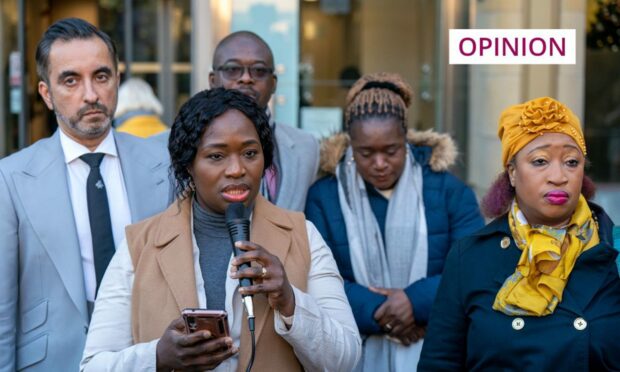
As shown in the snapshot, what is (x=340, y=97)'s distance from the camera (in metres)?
9.91

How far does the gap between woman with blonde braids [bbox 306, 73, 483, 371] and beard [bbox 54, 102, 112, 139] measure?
3.77 ft

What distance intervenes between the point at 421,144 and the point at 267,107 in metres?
0.80

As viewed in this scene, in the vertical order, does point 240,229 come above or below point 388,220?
above

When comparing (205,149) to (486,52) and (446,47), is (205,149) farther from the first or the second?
(446,47)

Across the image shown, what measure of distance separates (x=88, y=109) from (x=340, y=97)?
20.5 ft

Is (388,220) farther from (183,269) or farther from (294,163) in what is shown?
(183,269)

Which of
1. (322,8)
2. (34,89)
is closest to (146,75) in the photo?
(34,89)

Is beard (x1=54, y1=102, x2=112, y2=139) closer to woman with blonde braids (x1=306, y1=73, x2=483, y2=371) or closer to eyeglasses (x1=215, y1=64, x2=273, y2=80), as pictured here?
eyeglasses (x1=215, y1=64, x2=273, y2=80)

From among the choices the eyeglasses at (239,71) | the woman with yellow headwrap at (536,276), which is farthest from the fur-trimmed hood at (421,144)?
the woman with yellow headwrap at (536,276)

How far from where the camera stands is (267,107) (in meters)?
4.68

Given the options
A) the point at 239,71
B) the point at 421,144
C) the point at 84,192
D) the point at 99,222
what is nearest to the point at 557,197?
the point at 421,144

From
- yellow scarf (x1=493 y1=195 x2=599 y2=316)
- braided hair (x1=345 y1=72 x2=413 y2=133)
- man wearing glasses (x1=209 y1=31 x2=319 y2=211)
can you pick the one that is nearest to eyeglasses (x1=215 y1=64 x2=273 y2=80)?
man wearing glasses (x1=209 y1=31 x2=319 y2=211)

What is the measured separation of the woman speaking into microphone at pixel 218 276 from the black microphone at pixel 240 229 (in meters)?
0.05

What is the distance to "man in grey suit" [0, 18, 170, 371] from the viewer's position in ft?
Answer: 11.8
